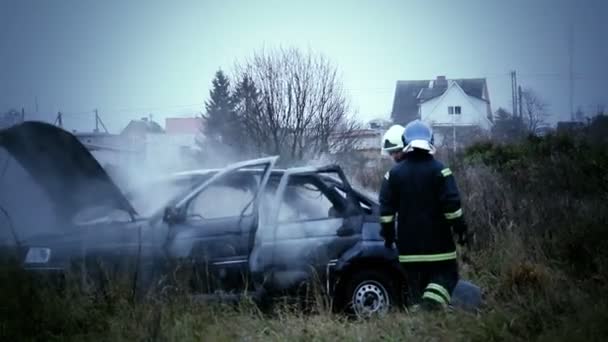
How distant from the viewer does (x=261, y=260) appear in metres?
5.12

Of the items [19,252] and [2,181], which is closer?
[19,252]

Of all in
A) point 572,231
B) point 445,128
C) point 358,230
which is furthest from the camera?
point 445,128

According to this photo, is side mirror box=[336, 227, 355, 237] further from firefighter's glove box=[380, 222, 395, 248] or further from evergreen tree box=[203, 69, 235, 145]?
evergreen tree box=[203, 69, 235, 145]

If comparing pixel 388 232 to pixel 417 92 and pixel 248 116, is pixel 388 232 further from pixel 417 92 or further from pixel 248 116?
pixel 417 92

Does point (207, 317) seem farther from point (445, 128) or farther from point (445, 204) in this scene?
point (445, 128)

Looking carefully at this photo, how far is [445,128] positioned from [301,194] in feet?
55.8

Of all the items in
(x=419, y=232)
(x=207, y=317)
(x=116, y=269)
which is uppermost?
(x=419, y=232)

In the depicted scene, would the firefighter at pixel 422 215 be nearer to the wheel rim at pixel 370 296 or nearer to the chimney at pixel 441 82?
the wheel rim at pixel 370 296

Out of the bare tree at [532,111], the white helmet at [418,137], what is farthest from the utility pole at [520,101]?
the white helmet at [418,137]

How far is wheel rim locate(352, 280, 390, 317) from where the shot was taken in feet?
16.7

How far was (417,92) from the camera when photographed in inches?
1124

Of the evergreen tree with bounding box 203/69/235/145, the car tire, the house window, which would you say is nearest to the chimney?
the house window

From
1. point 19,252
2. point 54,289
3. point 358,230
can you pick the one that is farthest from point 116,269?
point 358,230

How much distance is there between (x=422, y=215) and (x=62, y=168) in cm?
373
